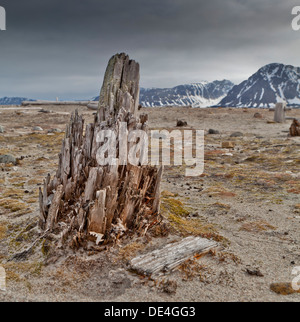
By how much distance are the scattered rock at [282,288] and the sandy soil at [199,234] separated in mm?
86

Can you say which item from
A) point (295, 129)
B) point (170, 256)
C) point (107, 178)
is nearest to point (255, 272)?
point (170, 256)

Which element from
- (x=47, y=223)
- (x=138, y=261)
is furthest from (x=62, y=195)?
(x=138, y=261)

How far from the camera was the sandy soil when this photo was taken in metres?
4.61

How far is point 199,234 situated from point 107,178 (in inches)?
101

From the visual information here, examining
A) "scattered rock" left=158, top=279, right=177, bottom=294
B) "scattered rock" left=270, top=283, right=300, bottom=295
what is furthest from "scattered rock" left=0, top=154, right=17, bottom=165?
"scattered rock" left=270, top=283, right=300, bottom=295

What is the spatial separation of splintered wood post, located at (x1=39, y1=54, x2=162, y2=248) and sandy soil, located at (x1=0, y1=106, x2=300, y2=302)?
0.46m

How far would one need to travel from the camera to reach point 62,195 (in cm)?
639

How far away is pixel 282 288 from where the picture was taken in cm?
468

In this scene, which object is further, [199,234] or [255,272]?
[199,234]

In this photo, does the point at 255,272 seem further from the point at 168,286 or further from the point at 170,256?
the point at 168,286

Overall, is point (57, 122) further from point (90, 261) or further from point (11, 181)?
point (90, 261)

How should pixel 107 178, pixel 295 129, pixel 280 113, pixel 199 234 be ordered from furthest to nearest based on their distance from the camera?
pixel 280 113 < pixel 295 129 < pixel 199 234 < pixel 107 178

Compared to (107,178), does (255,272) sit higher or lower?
lower
